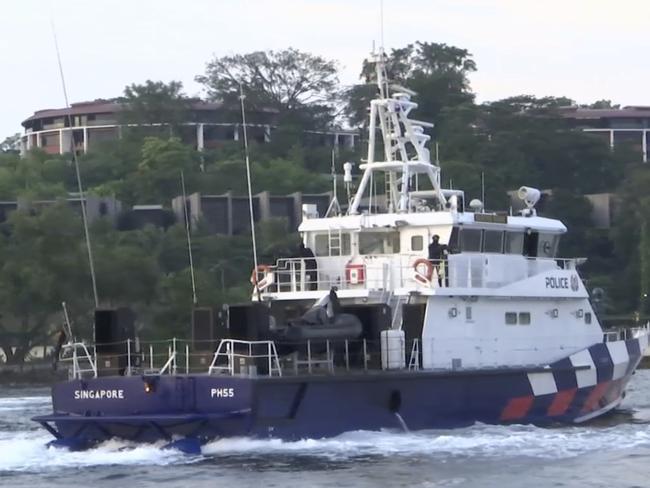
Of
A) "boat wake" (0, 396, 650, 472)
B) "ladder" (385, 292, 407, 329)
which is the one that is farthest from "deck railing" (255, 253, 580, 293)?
"boat wake" (0, 396, 650, 472)

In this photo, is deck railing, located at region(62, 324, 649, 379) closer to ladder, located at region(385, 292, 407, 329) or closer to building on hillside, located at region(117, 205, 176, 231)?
ladder, located at region(385, 292, 407, 329)

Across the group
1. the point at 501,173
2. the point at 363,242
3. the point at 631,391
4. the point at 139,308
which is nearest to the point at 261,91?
the point at 501,173

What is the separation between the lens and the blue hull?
960 inches

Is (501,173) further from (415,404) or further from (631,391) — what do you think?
(415,404)

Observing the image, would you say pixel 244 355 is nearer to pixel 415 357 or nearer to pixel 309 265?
pixel 415 357

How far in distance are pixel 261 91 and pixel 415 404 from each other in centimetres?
6963

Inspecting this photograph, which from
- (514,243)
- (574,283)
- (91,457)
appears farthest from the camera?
(574,283)

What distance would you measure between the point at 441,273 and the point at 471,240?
121 cm

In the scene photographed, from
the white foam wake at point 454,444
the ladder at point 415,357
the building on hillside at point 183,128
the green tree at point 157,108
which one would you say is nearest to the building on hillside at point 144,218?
the building on hillside at point 183,128

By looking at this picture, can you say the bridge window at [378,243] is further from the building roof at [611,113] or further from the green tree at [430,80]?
the building roof at [611,113]

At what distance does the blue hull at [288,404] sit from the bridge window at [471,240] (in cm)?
232

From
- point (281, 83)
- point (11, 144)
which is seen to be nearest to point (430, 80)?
point (281, 83)

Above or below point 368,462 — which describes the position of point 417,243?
above

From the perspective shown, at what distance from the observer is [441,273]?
1083 inches
